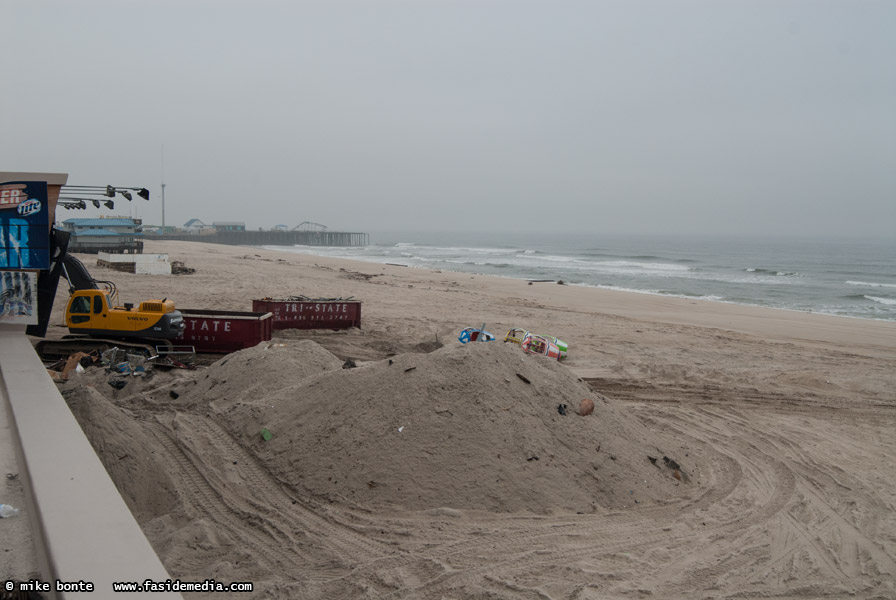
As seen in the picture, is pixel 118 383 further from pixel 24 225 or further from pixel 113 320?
pixel 24 225

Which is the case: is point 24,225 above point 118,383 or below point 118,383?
above

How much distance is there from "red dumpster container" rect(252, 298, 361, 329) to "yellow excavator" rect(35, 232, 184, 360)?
4.21m

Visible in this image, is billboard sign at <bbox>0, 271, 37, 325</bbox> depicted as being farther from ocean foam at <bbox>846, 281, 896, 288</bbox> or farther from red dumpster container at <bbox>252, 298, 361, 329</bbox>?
ocean foam at <bbox>846, 281, 896, 288</bbox>

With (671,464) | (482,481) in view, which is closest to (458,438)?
(482,481)

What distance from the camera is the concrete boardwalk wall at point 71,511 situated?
3721 millimetres

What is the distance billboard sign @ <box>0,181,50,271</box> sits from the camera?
11672mm

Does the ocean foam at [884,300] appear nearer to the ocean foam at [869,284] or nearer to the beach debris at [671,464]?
the ocean foam at [869,284]

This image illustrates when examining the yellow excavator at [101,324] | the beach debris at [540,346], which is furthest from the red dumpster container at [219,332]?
the beach debris at [540,346]

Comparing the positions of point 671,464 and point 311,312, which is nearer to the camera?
point 671,464

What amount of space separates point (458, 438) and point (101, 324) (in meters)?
9.82

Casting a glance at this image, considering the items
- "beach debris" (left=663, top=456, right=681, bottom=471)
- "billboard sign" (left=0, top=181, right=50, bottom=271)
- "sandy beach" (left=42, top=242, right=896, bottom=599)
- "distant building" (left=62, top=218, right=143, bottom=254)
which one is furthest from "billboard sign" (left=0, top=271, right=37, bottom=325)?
"distant building" (left=62, top=218, right=143, bottom=254)

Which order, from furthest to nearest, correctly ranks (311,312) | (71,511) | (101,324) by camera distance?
(311,312)
(101,324)
(71,511)

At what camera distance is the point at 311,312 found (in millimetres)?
18297

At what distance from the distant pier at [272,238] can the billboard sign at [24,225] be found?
8944 cm
